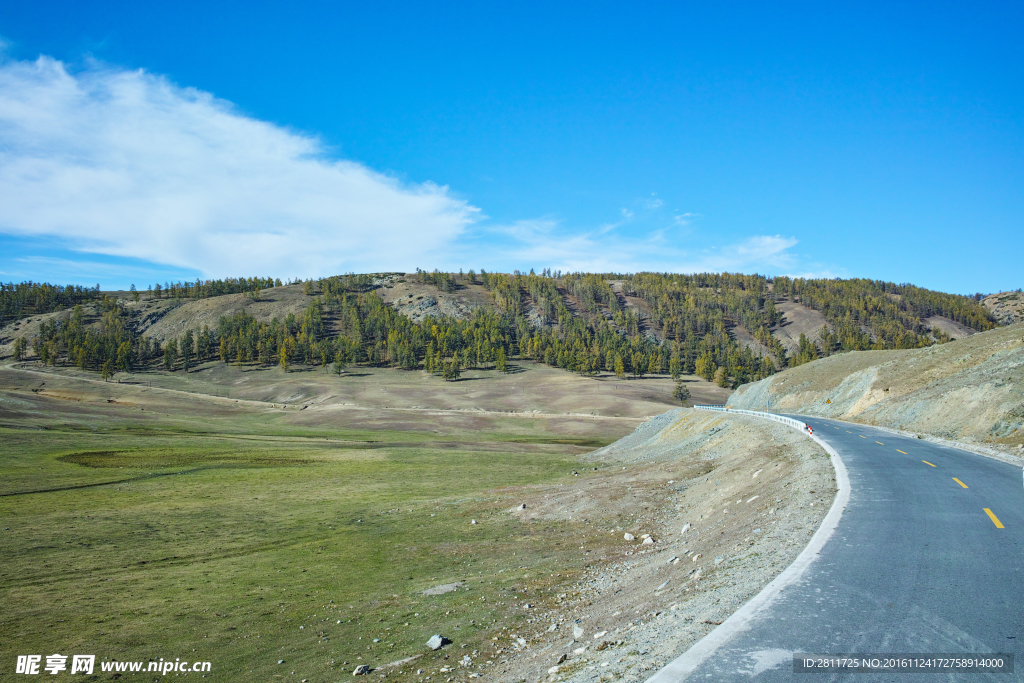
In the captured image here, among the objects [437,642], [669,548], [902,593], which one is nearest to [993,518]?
[902,593]

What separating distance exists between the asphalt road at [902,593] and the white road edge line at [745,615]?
0.08 meters

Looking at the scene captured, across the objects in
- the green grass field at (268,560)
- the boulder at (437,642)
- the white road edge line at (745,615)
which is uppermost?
the white road edge line at (745,615)

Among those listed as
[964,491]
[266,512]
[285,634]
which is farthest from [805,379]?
[285,634]

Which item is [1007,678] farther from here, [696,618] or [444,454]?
[444,454]

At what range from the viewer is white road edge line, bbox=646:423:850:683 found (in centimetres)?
599

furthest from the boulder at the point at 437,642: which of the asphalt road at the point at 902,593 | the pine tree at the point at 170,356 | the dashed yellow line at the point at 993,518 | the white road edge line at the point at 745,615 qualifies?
the pine tree at the point at 170,356

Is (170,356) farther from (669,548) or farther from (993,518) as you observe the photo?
(993,518)

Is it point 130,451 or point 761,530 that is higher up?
point 761,530

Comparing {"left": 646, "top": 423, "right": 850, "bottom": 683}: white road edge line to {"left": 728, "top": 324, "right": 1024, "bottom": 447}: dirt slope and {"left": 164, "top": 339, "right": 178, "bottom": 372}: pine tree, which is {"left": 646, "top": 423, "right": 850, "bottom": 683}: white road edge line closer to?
{"left": 728, "top": 324, "right": 1024, "bottom": 447}: dirt slope

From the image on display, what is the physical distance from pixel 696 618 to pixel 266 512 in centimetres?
2656

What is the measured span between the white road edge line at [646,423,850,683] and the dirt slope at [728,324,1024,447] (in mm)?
26762

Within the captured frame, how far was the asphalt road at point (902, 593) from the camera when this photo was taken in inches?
252

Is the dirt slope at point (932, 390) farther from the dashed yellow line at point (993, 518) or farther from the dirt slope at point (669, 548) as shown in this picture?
the dashed yellow line at point (993, 518)

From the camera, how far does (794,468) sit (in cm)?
2244
